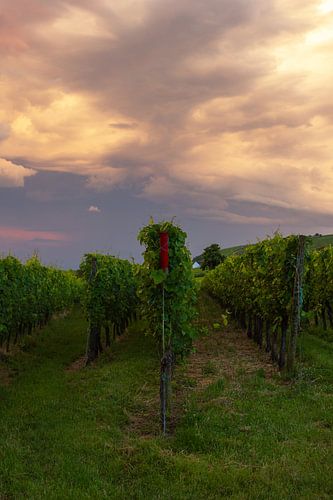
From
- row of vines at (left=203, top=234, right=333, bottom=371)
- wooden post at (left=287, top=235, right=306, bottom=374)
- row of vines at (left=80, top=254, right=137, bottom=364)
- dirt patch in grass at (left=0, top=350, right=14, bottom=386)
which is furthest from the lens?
row of vines at (left=80, top=254, right=137, bottom=364)

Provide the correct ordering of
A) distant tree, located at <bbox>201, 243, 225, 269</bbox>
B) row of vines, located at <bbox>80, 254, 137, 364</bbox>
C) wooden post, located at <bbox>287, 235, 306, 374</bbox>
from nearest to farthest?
wooden post, located at <bbox>287, 235, 306, 374</bbox> → row of vines, located at <bbox>80, 254, 137, 364</bbox> → distant tree, located at <bbox>201, 243, 225, 269</bbox>

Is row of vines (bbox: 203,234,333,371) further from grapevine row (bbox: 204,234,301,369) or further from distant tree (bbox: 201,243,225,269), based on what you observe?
distant tree (bbox: 201,243,225,269)

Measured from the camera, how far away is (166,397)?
11.2 m

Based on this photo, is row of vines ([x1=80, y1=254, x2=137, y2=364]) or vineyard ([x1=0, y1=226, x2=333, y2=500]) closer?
vineyard ([x1=0, y1=226, x2=333, y2=500])

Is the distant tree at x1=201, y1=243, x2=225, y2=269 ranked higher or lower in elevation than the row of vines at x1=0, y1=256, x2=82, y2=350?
higher

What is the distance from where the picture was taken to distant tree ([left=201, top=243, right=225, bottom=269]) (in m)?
105

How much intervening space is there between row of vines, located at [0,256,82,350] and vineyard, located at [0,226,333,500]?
14cm

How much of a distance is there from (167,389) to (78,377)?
5.48m

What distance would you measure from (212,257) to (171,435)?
95443 millimetres

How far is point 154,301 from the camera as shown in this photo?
1288 centimetres

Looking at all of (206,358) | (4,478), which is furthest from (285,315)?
(4,478)

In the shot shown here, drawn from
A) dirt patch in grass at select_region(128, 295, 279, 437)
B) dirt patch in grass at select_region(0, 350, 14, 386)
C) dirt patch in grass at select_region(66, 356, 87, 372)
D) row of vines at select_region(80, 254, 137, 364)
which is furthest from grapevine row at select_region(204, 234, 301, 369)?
dirt patch in grass at select_region(0, 350, 14, 386)

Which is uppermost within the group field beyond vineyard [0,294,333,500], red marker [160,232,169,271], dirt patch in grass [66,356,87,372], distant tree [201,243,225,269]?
distant tree [201,243,225,269]

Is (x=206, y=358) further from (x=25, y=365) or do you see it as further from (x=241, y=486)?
(x=241, y=486)
